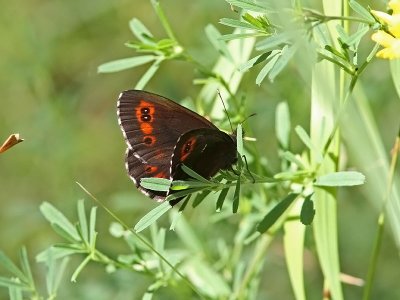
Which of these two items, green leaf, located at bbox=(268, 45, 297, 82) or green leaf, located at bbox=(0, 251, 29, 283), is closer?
green leaf, located at bbox=(268, 45, 297, 82)

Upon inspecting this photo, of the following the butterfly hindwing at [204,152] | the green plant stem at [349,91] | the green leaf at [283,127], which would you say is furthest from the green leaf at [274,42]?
the green leaf at [283,127]

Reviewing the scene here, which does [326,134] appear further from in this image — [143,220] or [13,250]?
[13,250]

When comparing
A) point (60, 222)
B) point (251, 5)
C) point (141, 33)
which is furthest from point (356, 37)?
point (60, 222)

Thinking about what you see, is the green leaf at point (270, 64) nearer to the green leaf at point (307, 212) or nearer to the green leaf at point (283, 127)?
the green leaf at point (307, 212)

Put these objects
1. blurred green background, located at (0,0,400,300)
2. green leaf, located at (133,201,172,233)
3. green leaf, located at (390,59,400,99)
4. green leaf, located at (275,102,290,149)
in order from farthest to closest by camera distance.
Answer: blurred green background, located at (0,0,400,300)
green leaf, located at (275,102,290,149)
green leaf, located at (390,59,400,99)
green leaf, located at (133,201,172,233)

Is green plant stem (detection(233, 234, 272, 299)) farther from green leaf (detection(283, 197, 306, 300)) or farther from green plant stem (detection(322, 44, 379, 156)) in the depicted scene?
green plant stem (detection(322, 44, 379, 156))

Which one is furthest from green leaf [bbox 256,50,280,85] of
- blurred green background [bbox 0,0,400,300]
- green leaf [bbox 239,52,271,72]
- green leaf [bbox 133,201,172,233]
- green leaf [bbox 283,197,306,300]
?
blurred green background [bbox 0,0,400,300]
